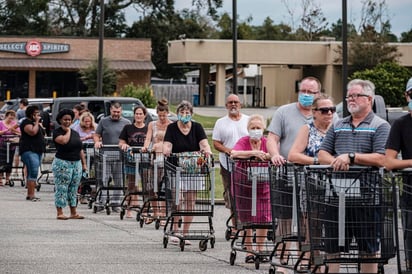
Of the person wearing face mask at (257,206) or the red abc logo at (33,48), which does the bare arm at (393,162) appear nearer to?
the person wearing face mask at (257,206)

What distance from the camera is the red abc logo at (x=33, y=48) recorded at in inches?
2822

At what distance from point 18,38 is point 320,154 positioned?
63531 mm

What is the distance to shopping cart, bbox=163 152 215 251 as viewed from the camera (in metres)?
15.2

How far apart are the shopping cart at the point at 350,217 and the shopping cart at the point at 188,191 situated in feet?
17.9

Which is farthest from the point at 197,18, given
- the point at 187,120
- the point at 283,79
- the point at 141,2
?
the point at 187,120

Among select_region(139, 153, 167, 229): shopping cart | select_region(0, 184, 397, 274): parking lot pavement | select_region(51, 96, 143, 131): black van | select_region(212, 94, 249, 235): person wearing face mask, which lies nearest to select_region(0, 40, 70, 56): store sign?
select_region(51, 96, 143, 131): black van

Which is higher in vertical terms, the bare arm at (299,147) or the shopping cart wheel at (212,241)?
the bare arm at (299,147)

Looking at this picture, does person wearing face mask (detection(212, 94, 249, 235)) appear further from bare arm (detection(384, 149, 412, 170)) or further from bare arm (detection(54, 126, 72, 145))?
bare arm (detection(384, 149, 412, 170))

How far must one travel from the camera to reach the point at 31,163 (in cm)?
2391

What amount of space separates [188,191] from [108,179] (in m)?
5.80

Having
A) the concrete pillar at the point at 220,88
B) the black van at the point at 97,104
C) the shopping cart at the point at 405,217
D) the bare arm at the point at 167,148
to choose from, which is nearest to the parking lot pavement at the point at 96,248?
the bare arm at the point at 167,148

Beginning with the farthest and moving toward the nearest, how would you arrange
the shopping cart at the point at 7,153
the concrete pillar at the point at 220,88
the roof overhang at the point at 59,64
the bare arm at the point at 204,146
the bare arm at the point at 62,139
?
1. the concrete pillar at the point at 220,88
2. the roof overhang at the point at 59,64
3. the shopping cart at the point at 7,153
4. the bare arm at the point at 62,139
5. the bare arm at the point at 204,146

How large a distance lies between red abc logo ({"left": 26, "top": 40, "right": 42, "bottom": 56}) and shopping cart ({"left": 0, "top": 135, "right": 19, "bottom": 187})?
44100mm

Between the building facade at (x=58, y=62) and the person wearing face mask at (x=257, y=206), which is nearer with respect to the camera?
the person wearing face mask at (x=257, y=206)
